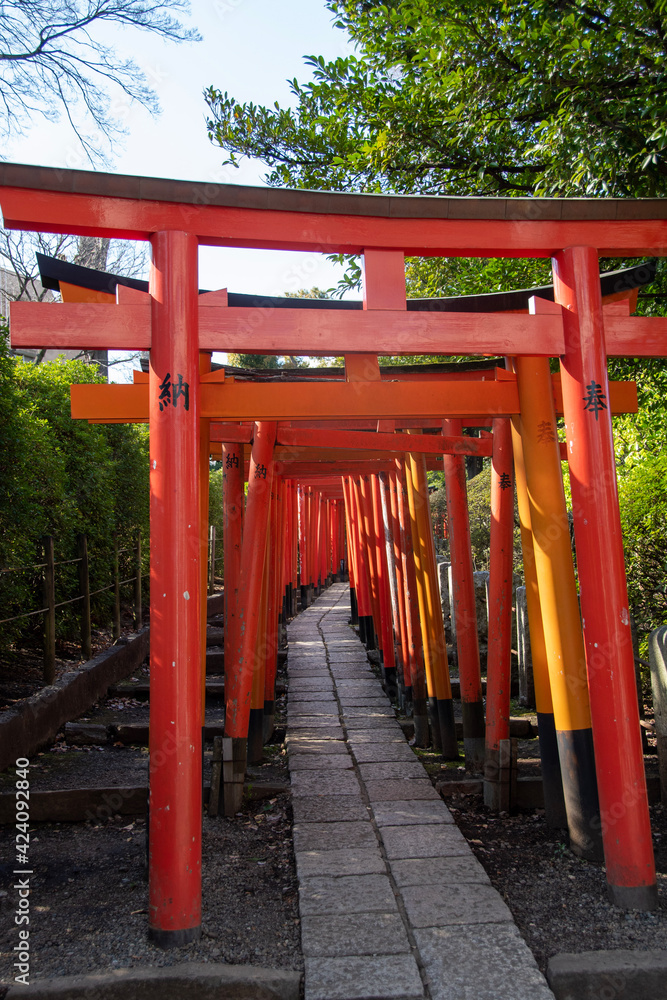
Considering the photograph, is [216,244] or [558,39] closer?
[216,244]

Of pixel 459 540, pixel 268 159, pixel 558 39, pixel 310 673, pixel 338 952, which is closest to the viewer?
pixel 338 952

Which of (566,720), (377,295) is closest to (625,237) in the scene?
(377,295)

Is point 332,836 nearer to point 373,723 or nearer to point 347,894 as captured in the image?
point 347,894

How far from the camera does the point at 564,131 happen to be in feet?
17.3

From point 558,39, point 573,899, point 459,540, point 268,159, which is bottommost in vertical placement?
point 573,899

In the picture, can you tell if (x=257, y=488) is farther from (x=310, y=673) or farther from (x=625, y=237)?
(x=310, y=673)

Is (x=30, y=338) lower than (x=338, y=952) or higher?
higher

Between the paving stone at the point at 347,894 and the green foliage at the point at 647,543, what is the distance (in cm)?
382

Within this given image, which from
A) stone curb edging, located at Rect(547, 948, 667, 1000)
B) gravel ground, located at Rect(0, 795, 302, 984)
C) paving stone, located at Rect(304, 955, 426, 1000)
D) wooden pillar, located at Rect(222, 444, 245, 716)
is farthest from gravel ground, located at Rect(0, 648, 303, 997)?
wooden pillar, located at Rect(222, 444, 245, 716)

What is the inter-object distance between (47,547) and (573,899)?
16.2 feet

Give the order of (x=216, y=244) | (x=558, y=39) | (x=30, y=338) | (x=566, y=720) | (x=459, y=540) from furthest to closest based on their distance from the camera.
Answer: (x=459, y=540), (x=558, y=39), (x=566, y=720), (x=216, y=244), (x=30, y=338)

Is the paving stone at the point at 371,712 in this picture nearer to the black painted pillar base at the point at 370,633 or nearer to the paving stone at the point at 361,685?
the paving stone at the point at 361,685

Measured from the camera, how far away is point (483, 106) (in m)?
6.05

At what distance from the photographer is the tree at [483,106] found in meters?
5.09
